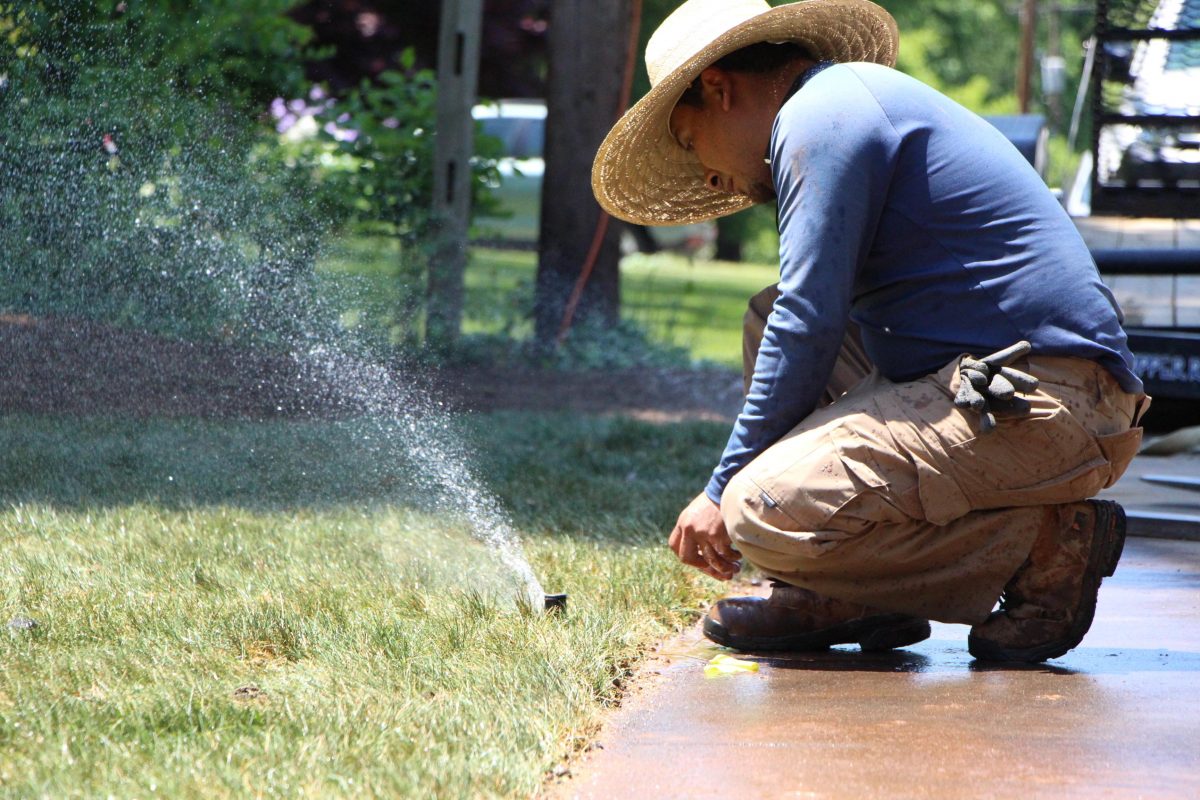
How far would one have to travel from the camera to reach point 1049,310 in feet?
9.78

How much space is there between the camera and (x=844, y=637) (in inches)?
130

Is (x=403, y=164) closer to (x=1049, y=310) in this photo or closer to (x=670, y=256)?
(x=1049, y=310)

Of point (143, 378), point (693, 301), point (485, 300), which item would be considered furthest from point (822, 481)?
point (693, 301)

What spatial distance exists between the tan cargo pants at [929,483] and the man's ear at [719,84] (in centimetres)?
70

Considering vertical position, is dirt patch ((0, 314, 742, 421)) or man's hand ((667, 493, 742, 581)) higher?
man's hand ((667, 493, 742, 581))

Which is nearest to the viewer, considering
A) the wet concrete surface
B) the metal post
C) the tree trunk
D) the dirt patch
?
the wet concrete surface

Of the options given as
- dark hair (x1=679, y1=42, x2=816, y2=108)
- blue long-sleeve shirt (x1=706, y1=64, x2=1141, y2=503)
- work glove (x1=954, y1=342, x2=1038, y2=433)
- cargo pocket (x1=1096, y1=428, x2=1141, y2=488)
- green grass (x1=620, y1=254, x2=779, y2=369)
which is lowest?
green grass (x1=620, y1=254, x2=779, y2=369)

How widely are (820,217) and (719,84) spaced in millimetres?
489

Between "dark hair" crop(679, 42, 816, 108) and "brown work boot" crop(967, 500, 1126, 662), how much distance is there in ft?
3.73

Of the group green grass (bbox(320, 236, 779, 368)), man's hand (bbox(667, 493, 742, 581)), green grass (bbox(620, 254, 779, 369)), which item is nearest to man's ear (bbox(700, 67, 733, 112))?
man's hand (bbox(667, 493, 742, 581))

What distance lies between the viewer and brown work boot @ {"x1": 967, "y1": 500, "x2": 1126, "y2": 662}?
3.12 metres

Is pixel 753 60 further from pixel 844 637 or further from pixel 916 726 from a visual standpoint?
pixel 916 726

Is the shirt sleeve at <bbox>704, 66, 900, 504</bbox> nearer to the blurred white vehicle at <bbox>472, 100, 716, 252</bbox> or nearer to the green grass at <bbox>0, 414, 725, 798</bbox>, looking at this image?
the green grass at <bbox>0, 414, 725, 798</bbox>

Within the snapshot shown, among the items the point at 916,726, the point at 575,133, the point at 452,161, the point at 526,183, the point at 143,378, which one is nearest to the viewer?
the point at 916,726
